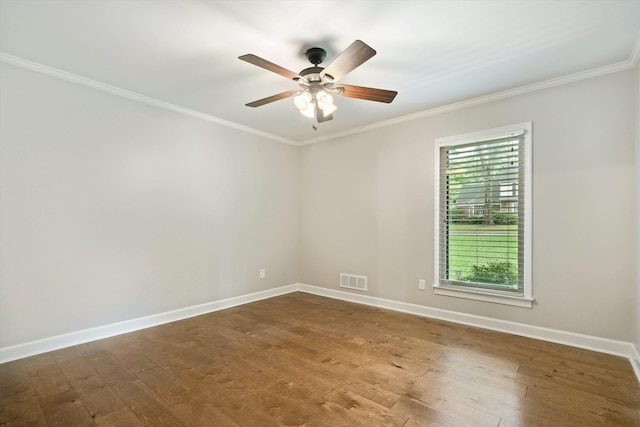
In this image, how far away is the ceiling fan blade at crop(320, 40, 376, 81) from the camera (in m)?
1.87

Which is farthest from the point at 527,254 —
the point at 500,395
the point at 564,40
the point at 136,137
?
the point at 136,137

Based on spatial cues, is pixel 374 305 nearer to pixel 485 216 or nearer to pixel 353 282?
pixel 353 282

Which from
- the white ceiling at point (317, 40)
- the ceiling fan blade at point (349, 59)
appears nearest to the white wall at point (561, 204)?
the white ceiling at point (317, 40)

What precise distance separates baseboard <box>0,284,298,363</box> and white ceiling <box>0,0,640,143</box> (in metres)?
2.48

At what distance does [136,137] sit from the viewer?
11.0 feet

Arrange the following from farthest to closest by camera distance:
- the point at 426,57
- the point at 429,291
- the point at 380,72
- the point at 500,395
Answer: the point at 429,291 → the point at 380,72 → the point at 426,57 → the point at 500,395

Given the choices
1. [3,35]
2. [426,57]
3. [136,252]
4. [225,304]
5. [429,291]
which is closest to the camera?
[3,35]

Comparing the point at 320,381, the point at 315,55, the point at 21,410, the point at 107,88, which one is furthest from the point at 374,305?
the point at 107,88

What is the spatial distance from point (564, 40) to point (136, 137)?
409 centimetres

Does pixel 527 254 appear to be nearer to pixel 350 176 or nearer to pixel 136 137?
pixel 350 176

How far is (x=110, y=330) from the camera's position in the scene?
3102 mm

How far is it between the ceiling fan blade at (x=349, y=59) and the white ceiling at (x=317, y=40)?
280 mm

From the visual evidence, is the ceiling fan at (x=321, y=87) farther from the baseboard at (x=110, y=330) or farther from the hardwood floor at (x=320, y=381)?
the baseboard at (x=110, y=330)

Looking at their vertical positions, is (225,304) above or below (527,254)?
below
